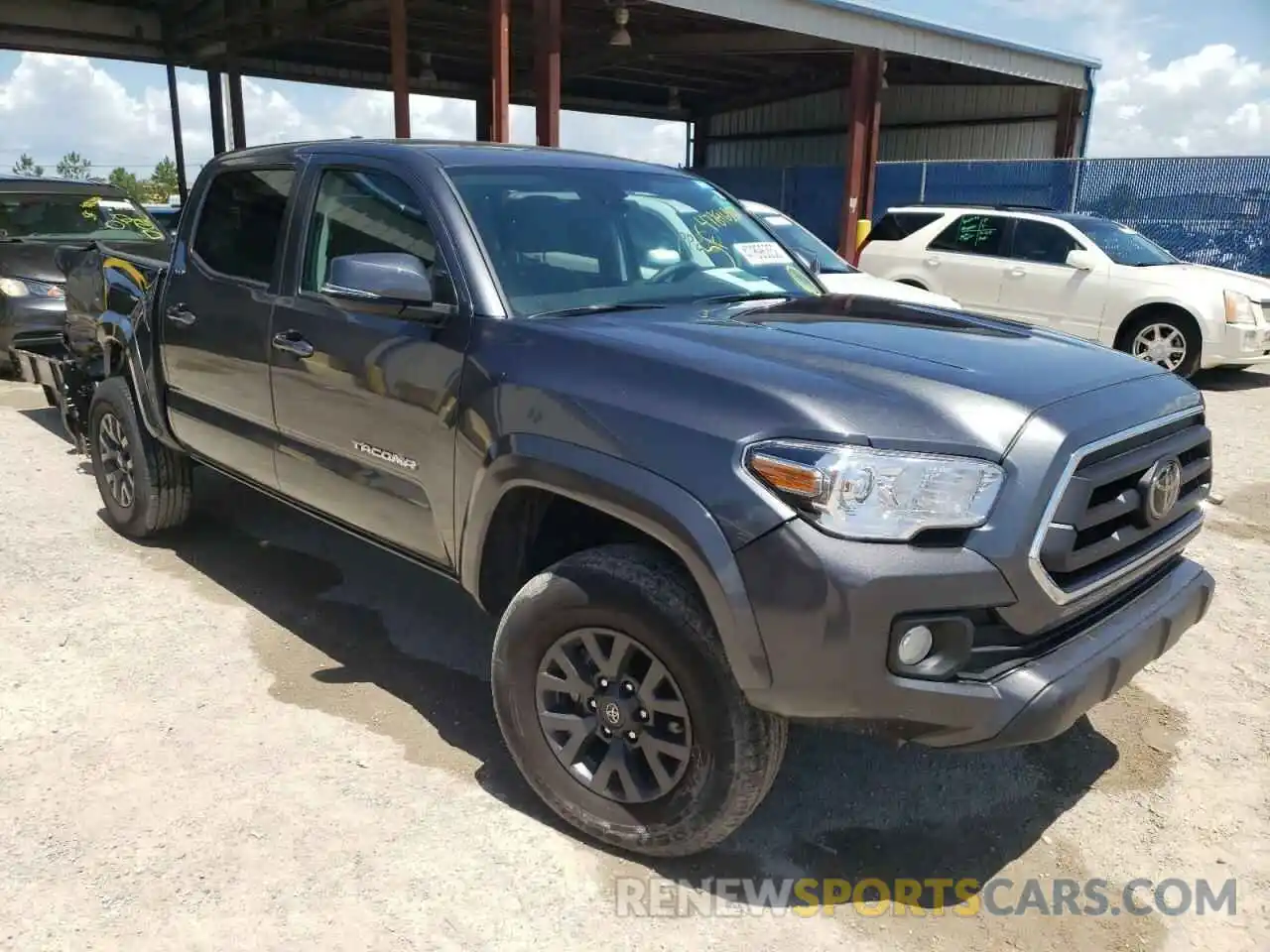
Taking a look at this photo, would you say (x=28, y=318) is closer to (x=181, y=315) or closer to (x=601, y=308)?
(x=181, y=315)

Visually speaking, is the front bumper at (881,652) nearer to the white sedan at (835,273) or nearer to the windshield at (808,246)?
the white sedan at (835,273)

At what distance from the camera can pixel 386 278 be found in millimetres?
2867

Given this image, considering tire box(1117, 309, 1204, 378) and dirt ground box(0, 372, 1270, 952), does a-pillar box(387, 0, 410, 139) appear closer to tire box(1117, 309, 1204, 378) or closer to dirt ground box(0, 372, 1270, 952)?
tire box(1117, 309, 1204, 378)

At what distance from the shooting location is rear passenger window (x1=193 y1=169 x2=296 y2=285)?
3736 mm

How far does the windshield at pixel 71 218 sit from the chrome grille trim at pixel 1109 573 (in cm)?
887

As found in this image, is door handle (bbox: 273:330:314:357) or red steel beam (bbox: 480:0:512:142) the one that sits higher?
red steel beam (bbox: 480:0:512:142)

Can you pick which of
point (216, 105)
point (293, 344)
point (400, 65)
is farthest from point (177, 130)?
point (293, 344)

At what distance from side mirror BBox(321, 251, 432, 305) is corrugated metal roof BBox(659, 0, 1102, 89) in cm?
1236

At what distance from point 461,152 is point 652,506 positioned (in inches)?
66.6

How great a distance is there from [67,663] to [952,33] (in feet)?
60.8

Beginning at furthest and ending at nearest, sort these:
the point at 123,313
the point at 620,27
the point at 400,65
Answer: the point at 620,27
the point at 400,65
the point at 123,313

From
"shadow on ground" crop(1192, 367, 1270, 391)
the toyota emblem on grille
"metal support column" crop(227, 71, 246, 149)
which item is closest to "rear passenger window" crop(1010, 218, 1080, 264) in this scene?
"shadow on ground" crop(1192, 367, 1270, 391)

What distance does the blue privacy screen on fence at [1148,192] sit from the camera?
15.0 meters

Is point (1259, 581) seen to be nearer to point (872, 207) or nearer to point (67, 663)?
point (67, 663)
